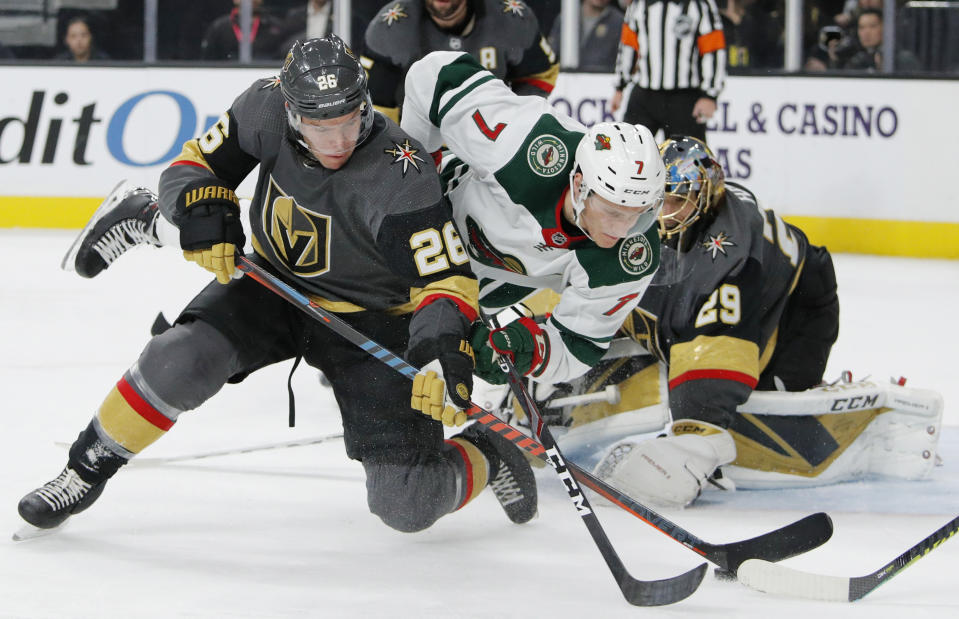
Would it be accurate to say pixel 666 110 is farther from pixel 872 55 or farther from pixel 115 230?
pixel 115 230

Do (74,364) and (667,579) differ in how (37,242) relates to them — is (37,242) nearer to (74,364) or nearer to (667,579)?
(74,364)

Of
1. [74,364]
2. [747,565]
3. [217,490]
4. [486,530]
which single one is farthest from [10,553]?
[74,364]

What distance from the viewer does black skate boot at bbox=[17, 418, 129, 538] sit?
2.45 m

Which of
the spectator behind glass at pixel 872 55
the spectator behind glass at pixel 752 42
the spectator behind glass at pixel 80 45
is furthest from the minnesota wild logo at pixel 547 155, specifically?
→ the spectator behind glass at pixel 80 45

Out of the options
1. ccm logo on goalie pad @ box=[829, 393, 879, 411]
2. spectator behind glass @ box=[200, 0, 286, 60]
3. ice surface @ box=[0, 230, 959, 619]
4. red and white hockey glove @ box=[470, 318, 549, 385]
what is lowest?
ice surface @ box=[0, 230, 959, 619]

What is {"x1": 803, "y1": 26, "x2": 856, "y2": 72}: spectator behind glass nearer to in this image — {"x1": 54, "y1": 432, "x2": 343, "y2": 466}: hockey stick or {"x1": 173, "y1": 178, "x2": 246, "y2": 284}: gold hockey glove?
{"x1": 54, "y1": 432, "x2": 343, "y2": 466}: hockey stick

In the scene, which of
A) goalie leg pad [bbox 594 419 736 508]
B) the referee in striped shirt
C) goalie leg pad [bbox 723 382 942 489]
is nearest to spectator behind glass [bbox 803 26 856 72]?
the referee in striped shirt

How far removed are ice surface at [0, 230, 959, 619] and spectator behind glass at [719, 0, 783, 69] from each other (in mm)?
3375

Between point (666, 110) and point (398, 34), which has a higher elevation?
point (398, 34)

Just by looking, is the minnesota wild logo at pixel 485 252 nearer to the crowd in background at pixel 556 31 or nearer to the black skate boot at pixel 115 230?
the black skate boot at pixel 115 230

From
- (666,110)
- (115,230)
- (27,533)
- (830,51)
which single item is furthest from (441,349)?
(830,51)

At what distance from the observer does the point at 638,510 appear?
2.51 m

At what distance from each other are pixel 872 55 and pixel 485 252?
4.55 meters

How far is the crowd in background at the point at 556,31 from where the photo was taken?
6676 mm
